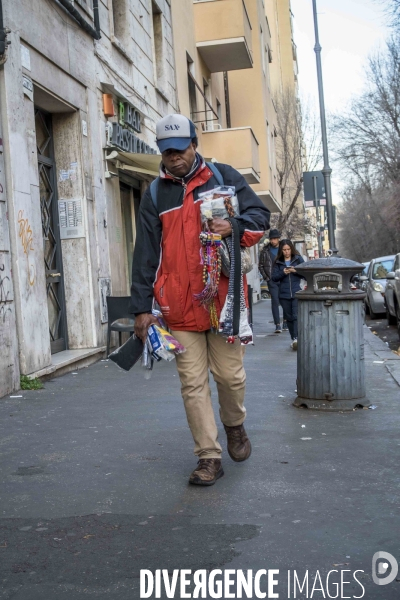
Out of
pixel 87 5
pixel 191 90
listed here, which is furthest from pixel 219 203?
pixel 191 90

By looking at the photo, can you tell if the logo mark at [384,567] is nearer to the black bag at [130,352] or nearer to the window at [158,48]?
the black bag at [130,352]

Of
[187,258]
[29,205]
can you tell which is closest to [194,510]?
[187,258]

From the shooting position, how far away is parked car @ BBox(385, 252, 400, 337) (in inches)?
570

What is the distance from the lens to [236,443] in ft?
14.8

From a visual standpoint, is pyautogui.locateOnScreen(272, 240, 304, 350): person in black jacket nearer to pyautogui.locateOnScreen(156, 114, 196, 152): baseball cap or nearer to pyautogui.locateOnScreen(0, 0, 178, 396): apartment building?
pyautogui.locateOnScreen(0, 0, 178, 396): apartment building

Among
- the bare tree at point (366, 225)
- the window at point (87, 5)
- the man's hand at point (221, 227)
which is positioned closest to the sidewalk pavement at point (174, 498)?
the man's hand at point (221, 227)

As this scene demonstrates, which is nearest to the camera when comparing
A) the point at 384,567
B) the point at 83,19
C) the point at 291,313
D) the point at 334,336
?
the point at 384,567

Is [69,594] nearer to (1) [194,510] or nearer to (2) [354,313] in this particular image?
(1) [194,510]

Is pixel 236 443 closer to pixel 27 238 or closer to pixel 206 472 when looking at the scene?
pixel 206 472

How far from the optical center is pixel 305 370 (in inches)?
249

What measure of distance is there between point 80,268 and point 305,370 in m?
4.53

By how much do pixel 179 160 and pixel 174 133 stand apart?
0.15 metres

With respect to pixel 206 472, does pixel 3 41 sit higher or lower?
higher

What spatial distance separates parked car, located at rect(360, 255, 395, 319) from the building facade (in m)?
6.60
